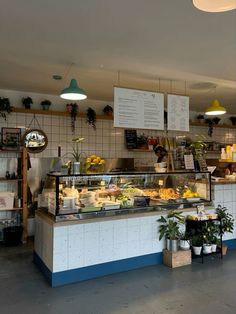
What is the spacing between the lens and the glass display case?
324 centimetres

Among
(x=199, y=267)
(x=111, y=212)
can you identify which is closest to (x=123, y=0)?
(x=111, y=212)

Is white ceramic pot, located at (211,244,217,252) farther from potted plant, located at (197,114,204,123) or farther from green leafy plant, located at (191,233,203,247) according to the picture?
potted plant, located at (197,114,204,123)

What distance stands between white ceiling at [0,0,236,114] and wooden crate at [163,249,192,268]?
2.59 m

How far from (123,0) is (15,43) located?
4.92ft

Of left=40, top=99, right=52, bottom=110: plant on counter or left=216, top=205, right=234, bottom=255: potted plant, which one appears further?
left=40, top=99, right=52, bottom=110: plant on counter

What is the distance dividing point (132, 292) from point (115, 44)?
9.13ft

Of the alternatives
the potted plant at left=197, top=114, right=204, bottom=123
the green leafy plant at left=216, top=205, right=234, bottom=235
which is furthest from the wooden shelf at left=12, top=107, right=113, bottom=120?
the green leafy plant at left=216, top=205, right=234, bottom=235

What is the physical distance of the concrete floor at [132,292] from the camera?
8.43 feet

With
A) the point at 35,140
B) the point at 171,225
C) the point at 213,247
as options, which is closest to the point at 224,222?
the point at 213,247

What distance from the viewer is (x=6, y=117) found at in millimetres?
5246

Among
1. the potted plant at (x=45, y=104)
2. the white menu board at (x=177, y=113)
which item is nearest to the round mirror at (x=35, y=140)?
the potted plant at (x=45, y=104)

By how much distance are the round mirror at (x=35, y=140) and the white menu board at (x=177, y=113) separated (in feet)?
8.40

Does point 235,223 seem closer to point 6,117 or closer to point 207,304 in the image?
Result: point 207,304

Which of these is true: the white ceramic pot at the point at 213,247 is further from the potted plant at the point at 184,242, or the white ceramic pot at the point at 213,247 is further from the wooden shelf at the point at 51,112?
the wooden shelf at the point at 51,112
